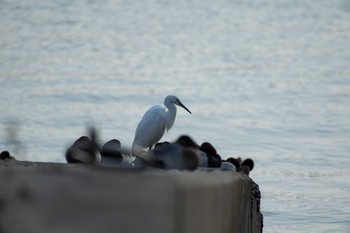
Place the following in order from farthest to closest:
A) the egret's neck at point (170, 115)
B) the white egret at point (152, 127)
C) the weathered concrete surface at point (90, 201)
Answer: the egret's neck at point (170, 115)
the white egret at point (152, 127)
the weathered concrete surface at point (90, 201)

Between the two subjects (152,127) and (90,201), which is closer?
(90,201)

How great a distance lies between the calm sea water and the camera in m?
14.4

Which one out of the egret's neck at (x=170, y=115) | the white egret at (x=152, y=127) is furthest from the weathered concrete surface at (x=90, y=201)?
the egret's neck at (x=170, y=115)

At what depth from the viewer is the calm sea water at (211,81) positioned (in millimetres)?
14375

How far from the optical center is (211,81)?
68.2 feet

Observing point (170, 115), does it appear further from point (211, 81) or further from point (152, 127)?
point (211, 81)

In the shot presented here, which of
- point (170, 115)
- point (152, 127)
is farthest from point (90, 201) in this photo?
point (170, 115)

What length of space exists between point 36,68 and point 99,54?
2.67m

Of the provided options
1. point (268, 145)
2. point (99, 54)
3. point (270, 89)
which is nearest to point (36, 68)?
point (99, 54)

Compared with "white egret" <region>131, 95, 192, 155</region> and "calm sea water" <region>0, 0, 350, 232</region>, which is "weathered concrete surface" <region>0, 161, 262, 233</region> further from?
"white egret" <region>131, 95, 192, 155</region>

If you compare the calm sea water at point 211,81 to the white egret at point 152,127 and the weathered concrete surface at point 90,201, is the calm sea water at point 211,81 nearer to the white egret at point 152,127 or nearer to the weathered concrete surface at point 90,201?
the white egret at point 152,127

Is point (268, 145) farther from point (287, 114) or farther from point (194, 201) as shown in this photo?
point (194, 201)

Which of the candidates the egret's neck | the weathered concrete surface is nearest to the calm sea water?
the egret's neck

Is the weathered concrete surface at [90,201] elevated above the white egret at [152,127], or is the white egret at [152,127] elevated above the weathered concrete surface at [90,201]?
the weathered concrete surface at [90,201]
